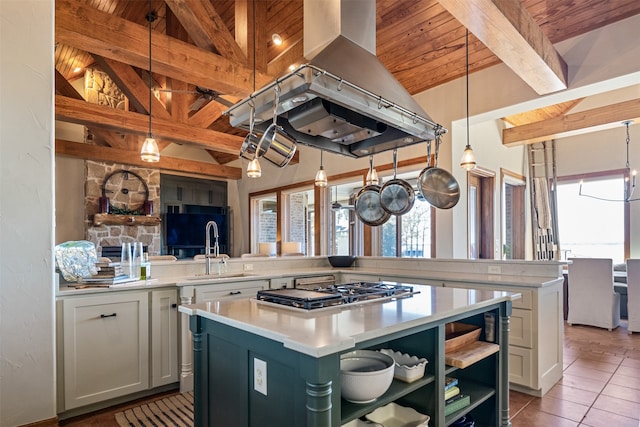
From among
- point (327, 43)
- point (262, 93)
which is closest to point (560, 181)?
point (327, 43)

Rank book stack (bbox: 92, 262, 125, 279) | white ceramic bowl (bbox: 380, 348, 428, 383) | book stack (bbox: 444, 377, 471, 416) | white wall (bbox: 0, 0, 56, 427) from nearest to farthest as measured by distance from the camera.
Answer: white ceramic bowl (bbox: 380, 348, 428, 383) < book stack (bbox: 444, 377, 471, 416) < white wall (bbox: 0, 0, 56, 427) < book stack (bbox: 92, 262, 125, 279)

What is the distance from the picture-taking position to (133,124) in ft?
17.0

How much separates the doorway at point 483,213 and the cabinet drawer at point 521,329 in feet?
9.32

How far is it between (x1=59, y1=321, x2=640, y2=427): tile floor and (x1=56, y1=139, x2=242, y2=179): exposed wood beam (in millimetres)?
5064

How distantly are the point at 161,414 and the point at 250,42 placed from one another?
142 inches

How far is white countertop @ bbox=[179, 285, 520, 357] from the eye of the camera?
118cm

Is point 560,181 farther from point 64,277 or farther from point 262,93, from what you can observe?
point 64,277

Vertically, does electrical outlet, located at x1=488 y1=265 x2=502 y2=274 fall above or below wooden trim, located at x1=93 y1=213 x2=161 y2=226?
below

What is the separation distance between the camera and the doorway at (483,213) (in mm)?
5602

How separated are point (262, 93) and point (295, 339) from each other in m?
1.19

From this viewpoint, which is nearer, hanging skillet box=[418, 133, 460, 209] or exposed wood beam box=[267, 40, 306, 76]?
hanging skillet box=[418, 133, 460, 209]

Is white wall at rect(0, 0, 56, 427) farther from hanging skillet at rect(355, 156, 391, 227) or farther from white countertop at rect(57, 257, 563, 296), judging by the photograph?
hanging skillet at rect(355, 156, 391, 227)

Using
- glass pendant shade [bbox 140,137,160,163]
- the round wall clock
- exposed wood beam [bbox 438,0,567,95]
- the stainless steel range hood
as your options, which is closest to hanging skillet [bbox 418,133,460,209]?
the stainless steel range hood

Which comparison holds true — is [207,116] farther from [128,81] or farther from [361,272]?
[361,272]
